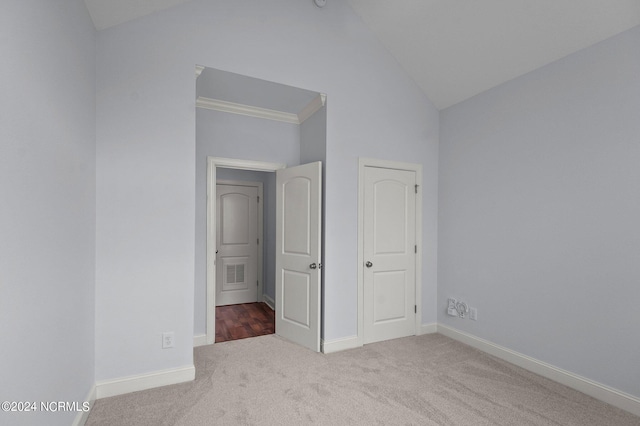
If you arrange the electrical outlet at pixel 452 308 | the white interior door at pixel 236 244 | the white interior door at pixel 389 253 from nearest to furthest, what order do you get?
the white interior door at pixel 389 253 → the electrical outlet at pixel 452 308 → the white interior door at pixel 236 244

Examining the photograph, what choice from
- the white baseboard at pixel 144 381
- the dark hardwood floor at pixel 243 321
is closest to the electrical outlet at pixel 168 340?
the white baseboard at pixel 144 381

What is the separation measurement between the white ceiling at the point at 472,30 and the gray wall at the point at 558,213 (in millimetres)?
146

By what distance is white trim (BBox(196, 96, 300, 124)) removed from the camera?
347 cm

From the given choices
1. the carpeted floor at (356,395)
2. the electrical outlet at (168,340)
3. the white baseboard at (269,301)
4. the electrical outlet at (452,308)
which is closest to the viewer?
the carpeted floor at (356,395)

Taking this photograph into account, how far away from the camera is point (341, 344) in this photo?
3252 mm

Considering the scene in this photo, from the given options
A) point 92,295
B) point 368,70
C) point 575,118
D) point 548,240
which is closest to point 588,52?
point 575,118

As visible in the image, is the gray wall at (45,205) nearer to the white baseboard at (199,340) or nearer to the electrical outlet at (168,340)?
the electrical outlet at (168,340)

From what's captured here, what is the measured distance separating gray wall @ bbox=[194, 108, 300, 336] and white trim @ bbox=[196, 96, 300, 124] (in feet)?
0.16

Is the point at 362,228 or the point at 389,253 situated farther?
the point at 389,253

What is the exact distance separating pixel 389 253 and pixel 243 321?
7.25 ft

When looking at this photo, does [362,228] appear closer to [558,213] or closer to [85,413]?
[558,213]

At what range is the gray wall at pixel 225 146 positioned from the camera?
3416mm

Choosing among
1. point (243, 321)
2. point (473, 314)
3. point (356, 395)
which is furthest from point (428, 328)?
point (243, 321)

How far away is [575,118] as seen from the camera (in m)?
2.59
